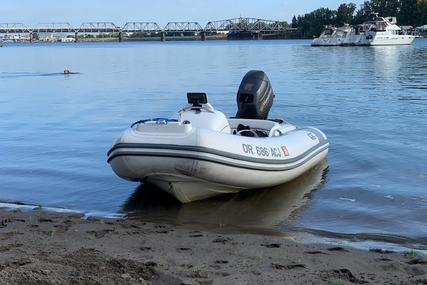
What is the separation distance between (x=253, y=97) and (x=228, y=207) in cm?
294

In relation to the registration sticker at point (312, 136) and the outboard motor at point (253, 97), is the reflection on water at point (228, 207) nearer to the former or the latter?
the registration sticker at point (312, 136)

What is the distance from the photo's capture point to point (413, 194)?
27.5 ft

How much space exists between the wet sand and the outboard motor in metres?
3.86

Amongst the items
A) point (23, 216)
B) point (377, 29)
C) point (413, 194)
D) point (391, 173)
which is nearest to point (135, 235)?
point (23, 216)

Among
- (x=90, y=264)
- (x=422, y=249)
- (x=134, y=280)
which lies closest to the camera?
(x=134, y=280)

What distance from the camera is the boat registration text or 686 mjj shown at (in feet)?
26.0

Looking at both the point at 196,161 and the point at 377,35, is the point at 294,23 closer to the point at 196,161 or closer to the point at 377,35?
the point at 377,35

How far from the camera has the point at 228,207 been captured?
7922mm

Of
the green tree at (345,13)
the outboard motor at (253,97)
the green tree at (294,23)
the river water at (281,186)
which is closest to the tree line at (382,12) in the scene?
the green tree at (345,13)

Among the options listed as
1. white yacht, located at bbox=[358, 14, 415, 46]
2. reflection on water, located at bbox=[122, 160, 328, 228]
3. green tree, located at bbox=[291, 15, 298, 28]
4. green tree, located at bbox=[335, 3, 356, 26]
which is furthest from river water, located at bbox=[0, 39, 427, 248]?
green tree, located at bbox=[291, 15, 298, 28]

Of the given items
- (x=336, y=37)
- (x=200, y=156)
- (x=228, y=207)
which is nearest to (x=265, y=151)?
(x=228, y=207)

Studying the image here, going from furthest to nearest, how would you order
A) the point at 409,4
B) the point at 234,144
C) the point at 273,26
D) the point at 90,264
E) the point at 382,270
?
1. the point at 273,26
2. the point at 409,4
3. the point at 234,144
4. the point at 382,270
5. the point at 90,264

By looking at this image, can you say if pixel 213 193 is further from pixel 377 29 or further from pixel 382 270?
pixel 377 29

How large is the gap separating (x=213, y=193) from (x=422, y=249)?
2.96m
